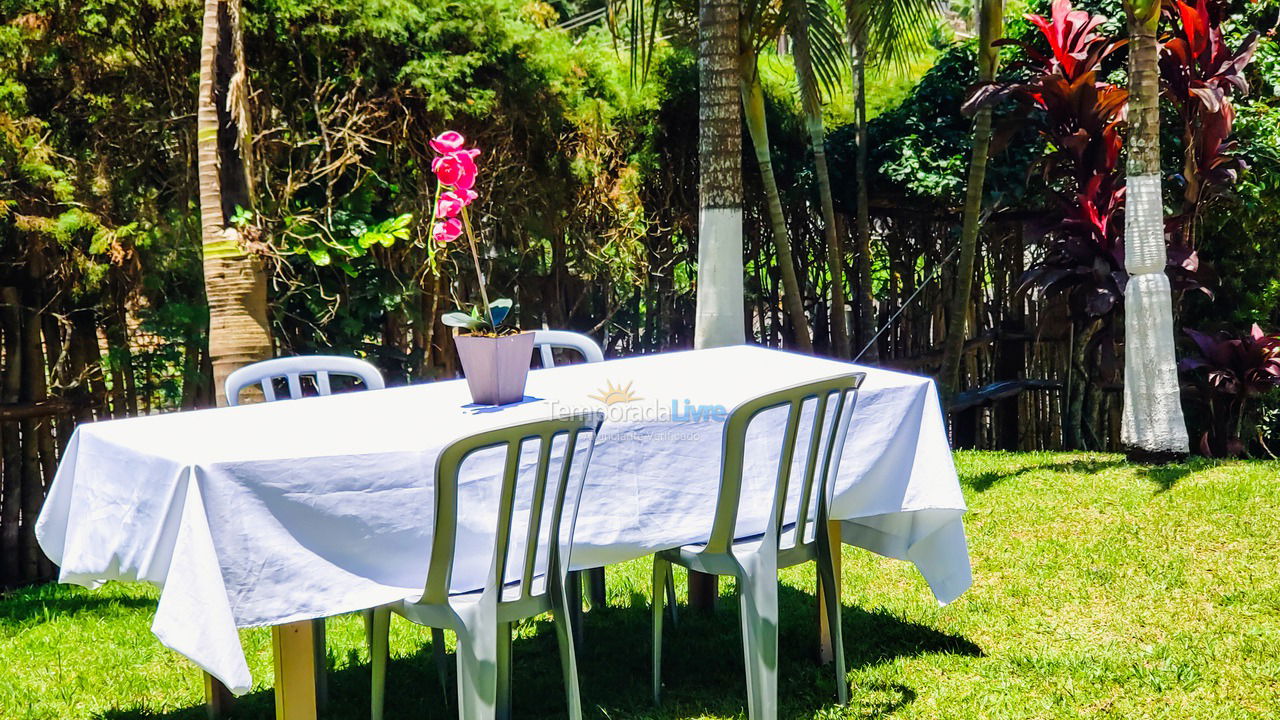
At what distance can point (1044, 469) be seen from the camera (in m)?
5.44

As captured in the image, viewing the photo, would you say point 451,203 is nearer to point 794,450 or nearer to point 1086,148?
point 794,450

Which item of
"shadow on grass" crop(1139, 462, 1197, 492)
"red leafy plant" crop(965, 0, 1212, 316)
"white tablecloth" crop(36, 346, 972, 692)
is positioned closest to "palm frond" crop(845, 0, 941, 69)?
"red leafy plant" crop(965, 0, 1212, 316)

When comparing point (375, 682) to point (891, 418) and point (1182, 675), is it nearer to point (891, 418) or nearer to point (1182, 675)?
point (891, 418)

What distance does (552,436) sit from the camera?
7.55ft

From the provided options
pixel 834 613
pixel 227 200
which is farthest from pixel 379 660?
pixel 227 200

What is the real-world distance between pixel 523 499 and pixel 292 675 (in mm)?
633

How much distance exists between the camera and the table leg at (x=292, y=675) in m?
2.33

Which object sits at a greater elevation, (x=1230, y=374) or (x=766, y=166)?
(x=766, y=166)

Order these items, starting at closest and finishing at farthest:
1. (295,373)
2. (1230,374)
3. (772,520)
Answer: (772,520)
(295,373)
(1230,374)

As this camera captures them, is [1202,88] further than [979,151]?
No

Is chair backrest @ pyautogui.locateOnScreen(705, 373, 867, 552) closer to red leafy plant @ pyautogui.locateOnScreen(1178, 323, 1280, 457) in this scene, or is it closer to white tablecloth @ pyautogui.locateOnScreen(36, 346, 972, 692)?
white tablecloth @ pyautogui.locateOnScreen(36, 346, 972, 692)

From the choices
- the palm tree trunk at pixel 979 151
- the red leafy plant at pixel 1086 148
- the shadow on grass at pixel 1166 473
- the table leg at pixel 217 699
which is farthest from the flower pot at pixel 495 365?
the palm tree trunk at pixel 979 151

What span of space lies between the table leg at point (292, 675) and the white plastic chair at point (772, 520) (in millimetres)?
969

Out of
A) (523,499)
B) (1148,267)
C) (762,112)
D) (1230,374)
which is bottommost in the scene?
(1230,374)
